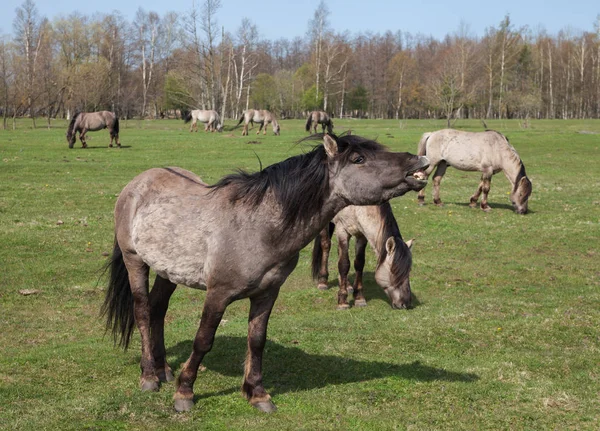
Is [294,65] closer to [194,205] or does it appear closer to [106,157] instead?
[106,157]

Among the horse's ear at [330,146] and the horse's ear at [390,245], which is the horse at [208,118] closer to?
the horse's ear at [390,245]

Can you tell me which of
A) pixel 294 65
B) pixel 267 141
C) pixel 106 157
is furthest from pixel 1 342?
pixel 294 65

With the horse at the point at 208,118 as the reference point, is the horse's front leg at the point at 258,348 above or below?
below

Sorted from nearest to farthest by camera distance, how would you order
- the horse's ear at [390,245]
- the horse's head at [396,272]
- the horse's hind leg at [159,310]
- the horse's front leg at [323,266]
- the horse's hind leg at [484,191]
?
the horse's hind leg at [159,310] < the horse's ear at [390,245] < the horse's head at [396,272] < the horse's front leg at [323,266] < the horse's hind leg at [484,191]

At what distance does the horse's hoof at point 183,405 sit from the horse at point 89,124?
2972cm

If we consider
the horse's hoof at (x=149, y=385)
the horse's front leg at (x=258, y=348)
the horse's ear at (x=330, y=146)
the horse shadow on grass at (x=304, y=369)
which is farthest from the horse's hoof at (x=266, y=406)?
the horse's ear at (x=330, y=146)

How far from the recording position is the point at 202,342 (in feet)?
18.7

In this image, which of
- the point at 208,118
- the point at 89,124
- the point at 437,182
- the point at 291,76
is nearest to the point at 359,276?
the point at 437,182

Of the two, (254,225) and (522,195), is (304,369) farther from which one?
(522,195)

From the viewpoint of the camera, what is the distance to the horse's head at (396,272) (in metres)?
10.3

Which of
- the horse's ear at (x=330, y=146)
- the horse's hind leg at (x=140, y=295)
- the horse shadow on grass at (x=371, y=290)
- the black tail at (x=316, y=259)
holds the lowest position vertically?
the horse shadow on grass at (x=371, y=290)

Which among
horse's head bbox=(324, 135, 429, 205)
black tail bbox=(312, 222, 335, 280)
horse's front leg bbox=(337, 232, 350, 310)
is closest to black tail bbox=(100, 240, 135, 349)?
horse's head bbox=(324, 135, 429, 205)

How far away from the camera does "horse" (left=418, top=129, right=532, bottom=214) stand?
19812mm

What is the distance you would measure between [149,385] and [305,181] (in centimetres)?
252
